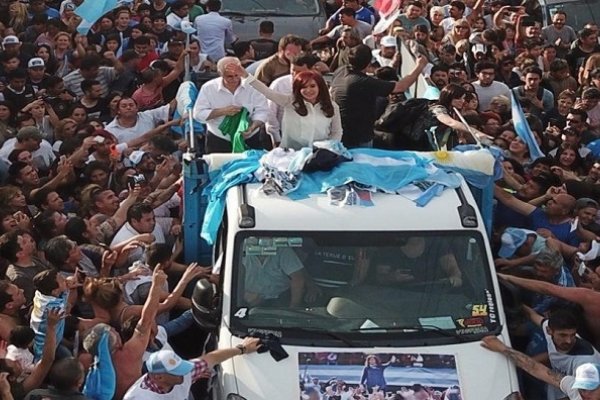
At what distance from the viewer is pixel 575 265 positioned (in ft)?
34.2

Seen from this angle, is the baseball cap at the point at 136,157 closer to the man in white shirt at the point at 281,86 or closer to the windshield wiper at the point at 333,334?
the man in white shirt at the point at 281,86

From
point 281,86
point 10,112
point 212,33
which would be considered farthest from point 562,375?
point 212,33

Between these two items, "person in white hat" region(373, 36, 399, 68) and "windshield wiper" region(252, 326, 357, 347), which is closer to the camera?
"windshield wiper" region(252, 326, 357, 347)

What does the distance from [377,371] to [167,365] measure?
1.31 meters

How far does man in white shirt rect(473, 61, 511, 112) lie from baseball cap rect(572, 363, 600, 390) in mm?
7125

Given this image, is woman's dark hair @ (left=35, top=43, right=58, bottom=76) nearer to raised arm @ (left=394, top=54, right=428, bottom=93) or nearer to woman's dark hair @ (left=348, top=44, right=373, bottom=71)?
raised arm @ (left=394, top=54, right=428, bottom=93)

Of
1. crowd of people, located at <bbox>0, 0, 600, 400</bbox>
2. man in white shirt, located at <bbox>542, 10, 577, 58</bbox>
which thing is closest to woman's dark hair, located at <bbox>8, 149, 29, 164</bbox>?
crowd of people, located at <bbox>0, 0, 600, 400</bbox>

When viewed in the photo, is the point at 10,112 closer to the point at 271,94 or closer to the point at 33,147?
the point at 33,147

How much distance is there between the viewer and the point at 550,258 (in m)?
9.83

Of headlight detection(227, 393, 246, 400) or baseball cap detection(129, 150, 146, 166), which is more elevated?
headlight detection(227, 393, 246, 400)

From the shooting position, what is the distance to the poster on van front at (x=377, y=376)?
758 cm

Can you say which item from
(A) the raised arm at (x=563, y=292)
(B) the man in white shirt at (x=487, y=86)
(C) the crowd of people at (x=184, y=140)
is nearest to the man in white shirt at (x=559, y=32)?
(C) the crowd of people at (x=184, y=140)

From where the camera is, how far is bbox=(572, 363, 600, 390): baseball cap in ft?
25.0

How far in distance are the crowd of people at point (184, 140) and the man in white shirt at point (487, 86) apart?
0.02 m
